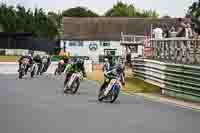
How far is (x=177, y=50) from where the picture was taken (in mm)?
26125

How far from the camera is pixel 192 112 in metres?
17.3

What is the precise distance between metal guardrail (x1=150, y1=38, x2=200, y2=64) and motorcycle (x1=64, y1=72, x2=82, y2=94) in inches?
156

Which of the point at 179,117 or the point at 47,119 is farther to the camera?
the point at 179,117

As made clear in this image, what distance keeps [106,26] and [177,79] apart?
2892 inches

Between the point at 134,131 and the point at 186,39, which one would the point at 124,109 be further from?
the point at 186,39

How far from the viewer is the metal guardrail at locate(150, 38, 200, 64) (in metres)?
23.1

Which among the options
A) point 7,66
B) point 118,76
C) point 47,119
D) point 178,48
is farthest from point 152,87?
point 7,66

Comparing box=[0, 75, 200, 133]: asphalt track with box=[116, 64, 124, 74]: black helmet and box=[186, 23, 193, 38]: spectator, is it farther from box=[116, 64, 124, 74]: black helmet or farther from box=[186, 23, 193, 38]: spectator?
box=[186, 23, 193, 38]: spectator

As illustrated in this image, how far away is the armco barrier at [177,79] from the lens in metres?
21.5

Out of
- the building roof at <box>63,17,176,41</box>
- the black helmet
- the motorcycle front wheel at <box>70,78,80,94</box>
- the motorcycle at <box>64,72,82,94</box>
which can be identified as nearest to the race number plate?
the black helmet

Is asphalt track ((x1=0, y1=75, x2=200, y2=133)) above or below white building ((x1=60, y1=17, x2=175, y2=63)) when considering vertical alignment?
below

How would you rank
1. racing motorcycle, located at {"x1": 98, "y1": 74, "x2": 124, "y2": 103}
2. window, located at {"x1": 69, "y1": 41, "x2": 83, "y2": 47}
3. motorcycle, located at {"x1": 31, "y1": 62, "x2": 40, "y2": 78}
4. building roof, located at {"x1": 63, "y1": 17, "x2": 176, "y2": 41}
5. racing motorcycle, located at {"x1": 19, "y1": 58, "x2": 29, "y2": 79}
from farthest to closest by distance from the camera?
building roof, located at {"x1": 63, "y1": 17, "x2": 176, "y2": 41}, window, located at {"x1": 69, "y1": 41, "x2": 83, "y2": 47}, motorcycle, located at {"x1": 31, "y1": 62, "x2": 40, "y2": 78}, racing motorcycle, located at {"x1": 19, "y1": 58, "x2": 29, "y2": 79}, racing motorcycle, located at {"x1": 98, "y1": 74, "x2": 124, "y2": 103}

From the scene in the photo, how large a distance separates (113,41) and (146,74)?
5928cm

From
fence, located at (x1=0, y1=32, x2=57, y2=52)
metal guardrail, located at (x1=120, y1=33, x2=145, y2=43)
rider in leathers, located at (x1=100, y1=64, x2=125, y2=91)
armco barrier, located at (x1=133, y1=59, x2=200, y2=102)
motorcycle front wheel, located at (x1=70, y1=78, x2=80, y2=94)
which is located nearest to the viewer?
rider in leathers, located at (x1=100, y1=64, x2=125, y2=91)
